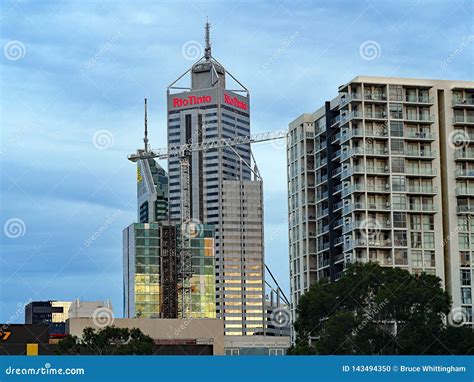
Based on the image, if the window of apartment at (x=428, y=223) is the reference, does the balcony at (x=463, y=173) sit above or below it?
above

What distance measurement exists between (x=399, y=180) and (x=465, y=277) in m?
15.0

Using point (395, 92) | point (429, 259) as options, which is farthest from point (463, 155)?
point (429, 259)

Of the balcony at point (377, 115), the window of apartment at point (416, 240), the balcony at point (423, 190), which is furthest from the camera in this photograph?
the balcony at point (377, 115)

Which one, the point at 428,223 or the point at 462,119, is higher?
the point at 462,119

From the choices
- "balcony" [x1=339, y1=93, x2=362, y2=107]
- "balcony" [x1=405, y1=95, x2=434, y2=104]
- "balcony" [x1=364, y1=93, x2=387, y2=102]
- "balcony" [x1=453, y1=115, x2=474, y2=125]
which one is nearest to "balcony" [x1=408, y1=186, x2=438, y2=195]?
"balcony" [x1=453, y1=115, x2=474, y2=125]

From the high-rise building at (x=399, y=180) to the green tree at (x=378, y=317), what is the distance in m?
32.5

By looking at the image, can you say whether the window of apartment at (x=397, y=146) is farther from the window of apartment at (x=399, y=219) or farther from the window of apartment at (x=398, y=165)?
the window of apartment at (x=399, y=219)

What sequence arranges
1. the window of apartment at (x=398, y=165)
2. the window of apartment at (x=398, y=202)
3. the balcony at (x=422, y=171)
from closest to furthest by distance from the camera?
the window of apartment at (x=398, y=202) → the window of apartment at (x=398, y=165) → the balcony at (x=422, y=171)

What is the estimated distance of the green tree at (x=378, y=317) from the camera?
88.1 metres

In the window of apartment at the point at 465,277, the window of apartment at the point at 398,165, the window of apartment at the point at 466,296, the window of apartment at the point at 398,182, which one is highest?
the window of apartment at the point at 398,165

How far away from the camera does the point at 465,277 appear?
128 meters

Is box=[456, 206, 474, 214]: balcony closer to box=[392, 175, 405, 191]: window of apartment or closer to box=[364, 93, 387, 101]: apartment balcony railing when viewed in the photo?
box=[392, 175, 405, 191]: window of apartment

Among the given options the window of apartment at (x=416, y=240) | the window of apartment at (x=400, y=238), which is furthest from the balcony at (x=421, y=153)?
the window of apartment at (x=400, y=238)

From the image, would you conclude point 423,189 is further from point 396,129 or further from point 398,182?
point 396,129
